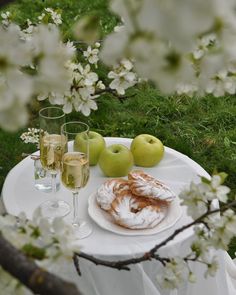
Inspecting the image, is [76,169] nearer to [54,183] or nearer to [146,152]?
[54,183]

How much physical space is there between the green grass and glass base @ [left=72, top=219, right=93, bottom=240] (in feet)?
6.19

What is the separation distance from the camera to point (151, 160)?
263cm

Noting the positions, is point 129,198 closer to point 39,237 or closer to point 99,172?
point 99,172

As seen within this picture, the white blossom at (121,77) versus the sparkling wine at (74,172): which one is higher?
the white blossom at (121,77)

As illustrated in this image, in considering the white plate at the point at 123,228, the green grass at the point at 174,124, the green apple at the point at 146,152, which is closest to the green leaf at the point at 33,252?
the white plate at the point at 123,228

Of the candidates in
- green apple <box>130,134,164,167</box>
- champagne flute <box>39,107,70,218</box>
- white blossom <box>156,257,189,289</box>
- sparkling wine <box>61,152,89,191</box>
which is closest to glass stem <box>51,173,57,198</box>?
champagne flute <box>39,107,70,218</box>

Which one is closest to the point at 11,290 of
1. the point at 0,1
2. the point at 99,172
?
the point at 0,1

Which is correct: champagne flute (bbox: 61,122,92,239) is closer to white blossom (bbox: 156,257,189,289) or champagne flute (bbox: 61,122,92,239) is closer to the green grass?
white blossom (bbox: 156,257,189,289)

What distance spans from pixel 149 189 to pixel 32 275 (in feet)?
4.95

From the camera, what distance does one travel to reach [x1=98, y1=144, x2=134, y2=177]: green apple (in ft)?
8.23

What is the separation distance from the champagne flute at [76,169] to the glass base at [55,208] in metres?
0.06

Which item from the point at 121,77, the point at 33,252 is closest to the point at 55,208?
the point at 121,77

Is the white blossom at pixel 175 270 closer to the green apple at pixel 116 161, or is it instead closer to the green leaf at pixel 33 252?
the green leaf at pixel 33 252

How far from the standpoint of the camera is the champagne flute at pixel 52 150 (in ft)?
7.47
